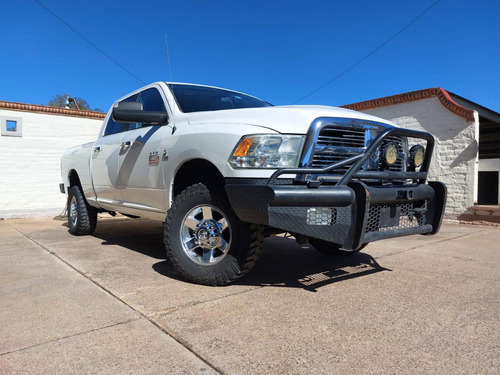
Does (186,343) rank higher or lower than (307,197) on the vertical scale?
lower

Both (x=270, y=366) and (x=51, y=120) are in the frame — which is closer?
(x=270, y=366)

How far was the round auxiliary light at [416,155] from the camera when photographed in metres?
3.37

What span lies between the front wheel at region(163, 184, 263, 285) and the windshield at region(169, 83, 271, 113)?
1.00m

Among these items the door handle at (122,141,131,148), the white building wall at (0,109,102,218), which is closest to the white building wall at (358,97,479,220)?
the door handle at (122,141,131,148)

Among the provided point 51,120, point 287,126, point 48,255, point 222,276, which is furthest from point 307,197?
point 51,120

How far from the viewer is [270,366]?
1.86 meters

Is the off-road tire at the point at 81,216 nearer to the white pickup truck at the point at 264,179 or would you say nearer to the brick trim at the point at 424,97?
the white pickup truck at the point at 264,179

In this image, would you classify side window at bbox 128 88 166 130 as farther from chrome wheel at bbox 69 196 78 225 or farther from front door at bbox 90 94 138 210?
chrome wheel at bbox 69 196 78 225

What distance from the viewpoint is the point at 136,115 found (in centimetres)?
351

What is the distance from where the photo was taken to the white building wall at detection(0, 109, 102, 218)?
9336mm

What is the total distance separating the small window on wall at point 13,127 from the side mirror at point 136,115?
735cm

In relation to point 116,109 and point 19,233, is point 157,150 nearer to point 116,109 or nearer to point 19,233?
point 116,109

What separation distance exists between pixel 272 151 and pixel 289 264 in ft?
5.56

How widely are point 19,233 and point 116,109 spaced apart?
4.29 m
